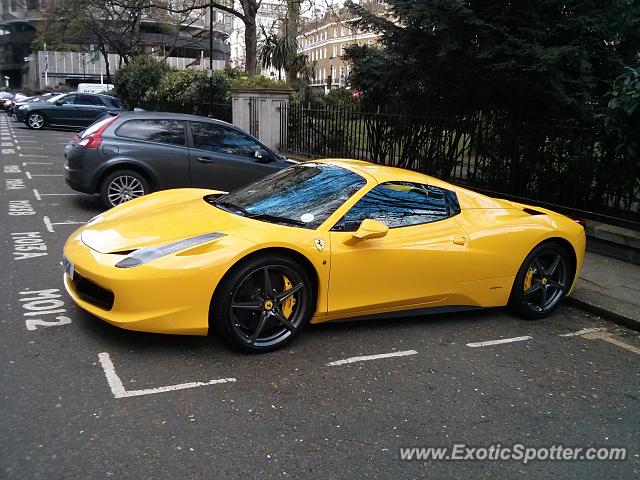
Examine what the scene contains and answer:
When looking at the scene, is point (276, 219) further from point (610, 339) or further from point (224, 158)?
point (224, 158)

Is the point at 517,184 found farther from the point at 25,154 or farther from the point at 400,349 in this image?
the point at 25,154

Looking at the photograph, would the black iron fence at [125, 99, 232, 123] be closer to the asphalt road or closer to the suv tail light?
the suv tail light

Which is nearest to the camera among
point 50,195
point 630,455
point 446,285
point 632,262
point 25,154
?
point 630,455

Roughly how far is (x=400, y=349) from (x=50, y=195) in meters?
7.98

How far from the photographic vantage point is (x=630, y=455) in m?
3.20

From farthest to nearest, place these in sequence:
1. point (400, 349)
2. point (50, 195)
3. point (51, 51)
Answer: point (51, 51), point (50, 195), point (400, 349)

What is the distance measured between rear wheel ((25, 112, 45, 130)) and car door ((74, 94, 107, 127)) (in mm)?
1415

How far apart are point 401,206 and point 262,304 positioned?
1506mm

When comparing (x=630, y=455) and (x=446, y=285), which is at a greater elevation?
(x=446, y=285)

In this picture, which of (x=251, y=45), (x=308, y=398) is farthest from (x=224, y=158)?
(x=251, y=45)

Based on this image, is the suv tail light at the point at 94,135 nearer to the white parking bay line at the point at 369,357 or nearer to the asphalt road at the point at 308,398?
the asphalt road at the point at 308,398

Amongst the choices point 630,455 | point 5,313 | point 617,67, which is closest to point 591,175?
point 617,67

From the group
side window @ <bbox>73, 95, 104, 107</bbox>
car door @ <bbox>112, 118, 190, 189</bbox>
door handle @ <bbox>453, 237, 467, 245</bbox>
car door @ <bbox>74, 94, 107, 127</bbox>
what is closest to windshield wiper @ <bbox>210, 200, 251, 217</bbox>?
door handle @ <bbox>453, 237, 467, 245</bbox>

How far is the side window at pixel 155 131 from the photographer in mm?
8633
